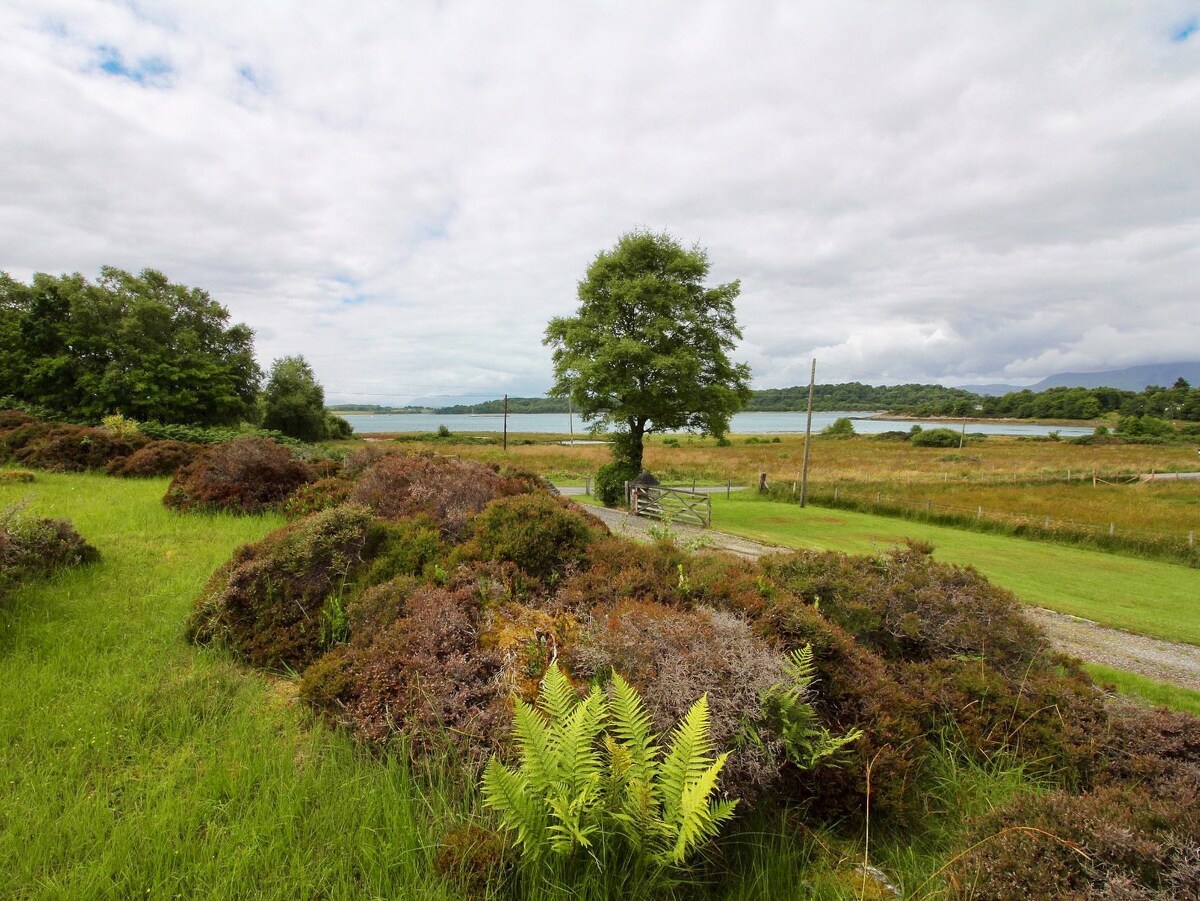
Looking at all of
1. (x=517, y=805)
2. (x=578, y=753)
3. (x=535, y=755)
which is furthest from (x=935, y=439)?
(x=517, y=805)

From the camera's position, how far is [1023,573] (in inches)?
552

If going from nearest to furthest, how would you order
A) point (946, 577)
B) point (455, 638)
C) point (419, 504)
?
1. point (455, 638)
2. point (946, 577)
3. point (419, 504)

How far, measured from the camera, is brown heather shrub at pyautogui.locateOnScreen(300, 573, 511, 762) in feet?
9.54

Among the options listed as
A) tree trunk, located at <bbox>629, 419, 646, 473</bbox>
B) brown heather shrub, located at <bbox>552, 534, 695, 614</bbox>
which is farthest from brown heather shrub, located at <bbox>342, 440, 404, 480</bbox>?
tree trunk, located at <bbox>629, 419, 646, 473</bbox>

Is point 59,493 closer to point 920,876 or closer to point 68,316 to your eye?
point 920,876

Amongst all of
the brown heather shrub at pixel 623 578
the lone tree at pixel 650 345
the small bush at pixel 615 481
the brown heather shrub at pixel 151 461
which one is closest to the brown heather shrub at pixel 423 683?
the brown heather shrub at pixel 623 578

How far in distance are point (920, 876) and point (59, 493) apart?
1459cm

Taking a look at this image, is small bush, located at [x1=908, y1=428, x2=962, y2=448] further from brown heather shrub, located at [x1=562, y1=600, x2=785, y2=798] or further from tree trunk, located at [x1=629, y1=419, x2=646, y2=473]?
brown heather shrub, located at [x1=562, y1=600, x2=785, y2=798]

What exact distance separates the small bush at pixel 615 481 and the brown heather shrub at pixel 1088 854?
22.1m

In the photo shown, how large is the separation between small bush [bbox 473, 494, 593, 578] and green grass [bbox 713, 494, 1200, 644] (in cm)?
578

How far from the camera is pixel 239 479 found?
977 cm

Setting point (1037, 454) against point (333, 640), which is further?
point (1037, 454)

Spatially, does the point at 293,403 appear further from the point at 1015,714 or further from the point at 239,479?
the point at 1015,714

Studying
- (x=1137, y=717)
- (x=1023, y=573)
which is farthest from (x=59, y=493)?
(x=1023, y=573)
